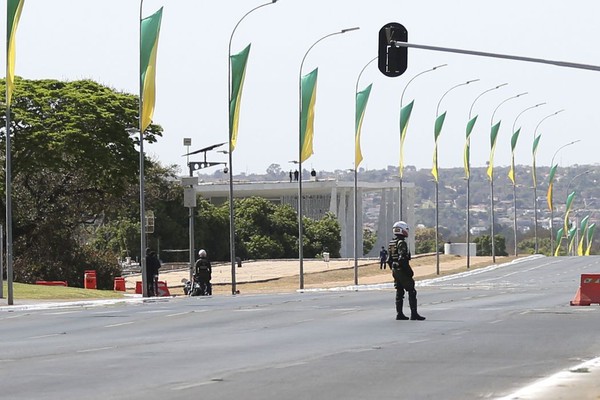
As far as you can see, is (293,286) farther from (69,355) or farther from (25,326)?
(69,355)

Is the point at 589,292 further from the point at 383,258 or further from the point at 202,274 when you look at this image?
the point at 383,258

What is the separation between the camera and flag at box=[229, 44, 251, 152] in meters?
54.2

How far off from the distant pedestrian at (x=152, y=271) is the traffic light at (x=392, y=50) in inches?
754

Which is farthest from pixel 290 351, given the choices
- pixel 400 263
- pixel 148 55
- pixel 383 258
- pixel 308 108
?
pixel 383 258

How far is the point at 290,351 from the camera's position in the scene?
65.9 ft

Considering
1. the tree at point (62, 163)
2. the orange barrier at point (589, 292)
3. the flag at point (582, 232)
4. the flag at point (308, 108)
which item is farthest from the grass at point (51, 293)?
the flag at point (582, 232)

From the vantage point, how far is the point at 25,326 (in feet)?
90.4

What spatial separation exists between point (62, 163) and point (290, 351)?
47430mm

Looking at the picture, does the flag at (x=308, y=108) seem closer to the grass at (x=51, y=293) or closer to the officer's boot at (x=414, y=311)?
the grass at (x=51, y=293)

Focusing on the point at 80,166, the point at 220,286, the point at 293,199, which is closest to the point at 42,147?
the point at 80,166

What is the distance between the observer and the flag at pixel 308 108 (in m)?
61.2

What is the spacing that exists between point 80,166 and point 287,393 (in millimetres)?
53908

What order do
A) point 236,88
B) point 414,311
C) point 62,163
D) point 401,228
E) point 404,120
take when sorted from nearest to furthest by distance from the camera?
point 401,228
point 414,311
point 236,88
point 62,163
point 404,120

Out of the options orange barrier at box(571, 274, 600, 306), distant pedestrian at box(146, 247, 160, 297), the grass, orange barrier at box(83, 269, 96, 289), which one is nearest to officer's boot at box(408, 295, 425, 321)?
orange barrier at box(571, 274, 600, 306)
